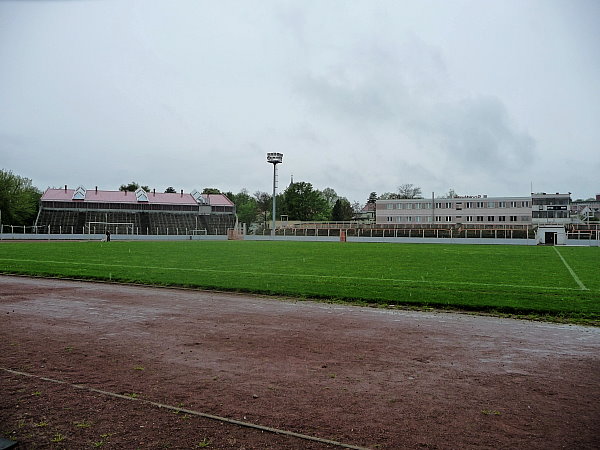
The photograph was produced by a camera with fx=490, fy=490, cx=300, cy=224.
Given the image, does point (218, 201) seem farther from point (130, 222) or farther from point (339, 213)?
point (339, 213)

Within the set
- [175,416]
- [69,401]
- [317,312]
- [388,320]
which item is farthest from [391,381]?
[317,312]

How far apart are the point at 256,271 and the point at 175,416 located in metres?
16.3

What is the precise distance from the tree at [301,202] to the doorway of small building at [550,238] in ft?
199

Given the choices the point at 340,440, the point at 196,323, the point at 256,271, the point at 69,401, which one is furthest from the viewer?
the point at 256,271

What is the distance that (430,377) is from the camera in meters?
6.56

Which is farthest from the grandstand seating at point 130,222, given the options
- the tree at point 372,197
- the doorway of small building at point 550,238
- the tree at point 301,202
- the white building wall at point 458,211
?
the tree at point 372,197

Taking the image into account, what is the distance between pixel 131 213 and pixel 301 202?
43.5m

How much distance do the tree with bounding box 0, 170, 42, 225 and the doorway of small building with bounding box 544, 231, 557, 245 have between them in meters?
83.4

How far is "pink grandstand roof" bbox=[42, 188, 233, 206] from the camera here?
86.8 meters

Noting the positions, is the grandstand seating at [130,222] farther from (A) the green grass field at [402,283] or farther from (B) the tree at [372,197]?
(B) the tree at [372,197]

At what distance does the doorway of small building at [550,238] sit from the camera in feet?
227

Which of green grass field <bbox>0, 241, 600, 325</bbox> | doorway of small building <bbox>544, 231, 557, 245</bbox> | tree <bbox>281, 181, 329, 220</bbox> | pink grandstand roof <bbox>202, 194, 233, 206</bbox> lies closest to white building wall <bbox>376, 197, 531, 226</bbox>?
tree <bbox>281, 181, 329, 220</bbox>

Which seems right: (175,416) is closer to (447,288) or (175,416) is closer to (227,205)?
(447,288)

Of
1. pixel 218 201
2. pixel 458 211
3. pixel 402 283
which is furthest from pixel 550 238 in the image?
pixel 402 283
